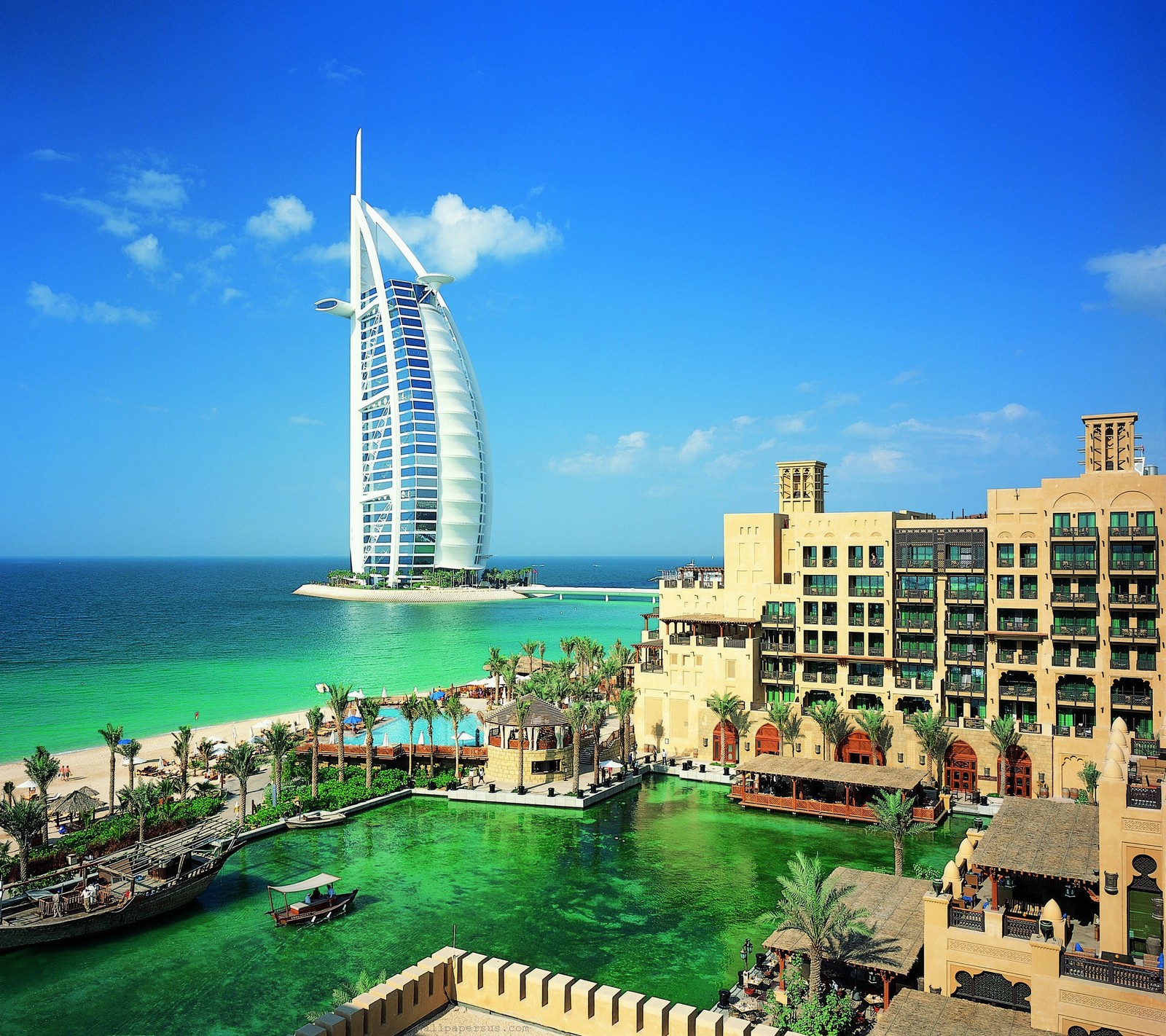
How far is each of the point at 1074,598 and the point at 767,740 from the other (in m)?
15.5

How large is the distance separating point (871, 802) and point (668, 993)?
17811 mm

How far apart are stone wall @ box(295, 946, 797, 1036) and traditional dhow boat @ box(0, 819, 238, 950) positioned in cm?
1558

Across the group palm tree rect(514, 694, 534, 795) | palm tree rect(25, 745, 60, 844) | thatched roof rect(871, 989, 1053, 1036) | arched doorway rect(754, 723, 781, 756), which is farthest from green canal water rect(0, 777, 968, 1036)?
palm tree rect(25, 745, 60, 844)

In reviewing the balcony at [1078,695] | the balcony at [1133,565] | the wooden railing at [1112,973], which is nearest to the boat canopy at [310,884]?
the wooden railing at [1112,973]

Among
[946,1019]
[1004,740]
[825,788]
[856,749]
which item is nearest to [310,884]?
[946,1019]

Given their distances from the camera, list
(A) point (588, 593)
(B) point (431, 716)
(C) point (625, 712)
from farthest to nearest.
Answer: (A) point (588, 593) → (C) point (625, 712) → (B) point (431, 716)

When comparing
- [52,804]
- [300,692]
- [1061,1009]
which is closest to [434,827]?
[52,804]

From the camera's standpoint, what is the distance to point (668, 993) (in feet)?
74.0

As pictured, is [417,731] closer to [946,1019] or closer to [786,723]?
[786,723]

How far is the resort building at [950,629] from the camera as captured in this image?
3991cm

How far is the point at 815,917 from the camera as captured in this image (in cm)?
2020

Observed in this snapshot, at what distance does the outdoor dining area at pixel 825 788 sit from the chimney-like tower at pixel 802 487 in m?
15.7

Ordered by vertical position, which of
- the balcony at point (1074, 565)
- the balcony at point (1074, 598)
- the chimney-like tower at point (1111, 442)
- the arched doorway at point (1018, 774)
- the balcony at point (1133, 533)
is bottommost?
the arched doorway at point (1018, 774)

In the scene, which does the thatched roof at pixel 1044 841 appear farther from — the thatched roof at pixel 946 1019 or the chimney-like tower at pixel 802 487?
the chimney-like tower at pixel 802 487
